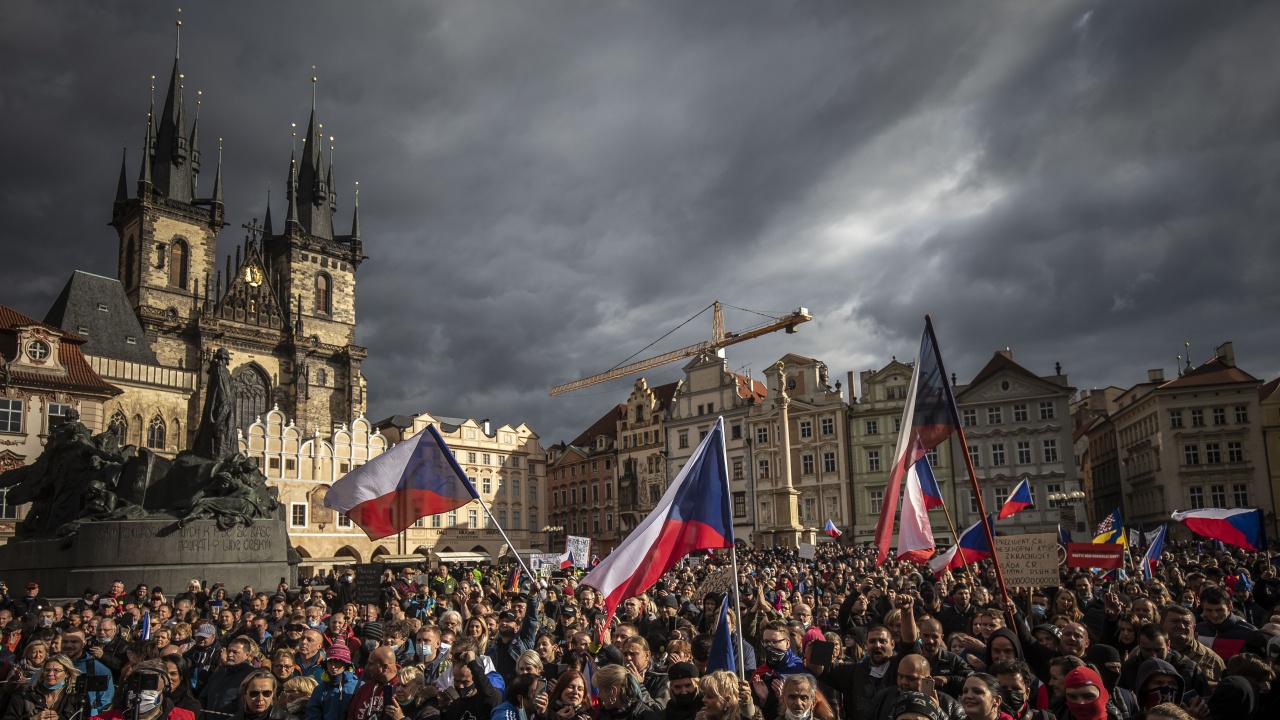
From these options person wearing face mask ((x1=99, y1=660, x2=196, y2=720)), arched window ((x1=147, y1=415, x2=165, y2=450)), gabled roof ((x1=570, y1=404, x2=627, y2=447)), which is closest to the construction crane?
gabled roof ((x1=570, y1=404, x2=627, y2=447))

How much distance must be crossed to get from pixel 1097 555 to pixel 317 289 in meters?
67.2

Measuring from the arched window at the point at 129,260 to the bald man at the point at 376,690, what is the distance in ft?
213

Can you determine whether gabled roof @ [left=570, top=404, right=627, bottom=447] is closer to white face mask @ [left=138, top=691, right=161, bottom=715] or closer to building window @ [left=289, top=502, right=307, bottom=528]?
building window @ [left=289, top=502, right=307, bottom=528]

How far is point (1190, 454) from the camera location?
51.9m

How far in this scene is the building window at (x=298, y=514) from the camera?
54.9 m

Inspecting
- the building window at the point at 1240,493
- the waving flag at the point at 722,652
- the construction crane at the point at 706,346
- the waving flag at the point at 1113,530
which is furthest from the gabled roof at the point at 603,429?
the waving flag at the point at 722,652

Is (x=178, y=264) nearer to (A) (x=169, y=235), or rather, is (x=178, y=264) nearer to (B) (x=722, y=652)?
(A) (x=169, y=235)

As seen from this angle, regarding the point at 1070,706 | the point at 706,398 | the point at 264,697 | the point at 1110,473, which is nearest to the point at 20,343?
the point at 706,398

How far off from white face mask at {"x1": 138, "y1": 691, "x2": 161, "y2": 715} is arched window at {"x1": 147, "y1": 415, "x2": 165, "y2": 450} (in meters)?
53.5

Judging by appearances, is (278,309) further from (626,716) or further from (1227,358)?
(626,716)

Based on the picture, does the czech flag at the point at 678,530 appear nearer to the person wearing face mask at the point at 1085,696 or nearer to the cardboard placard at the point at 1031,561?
the cardboard placard at the point at 1031,561

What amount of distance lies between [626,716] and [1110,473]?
70.5 metres

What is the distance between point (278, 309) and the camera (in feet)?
225

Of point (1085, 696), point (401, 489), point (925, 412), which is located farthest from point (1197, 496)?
point (1085, 696)
